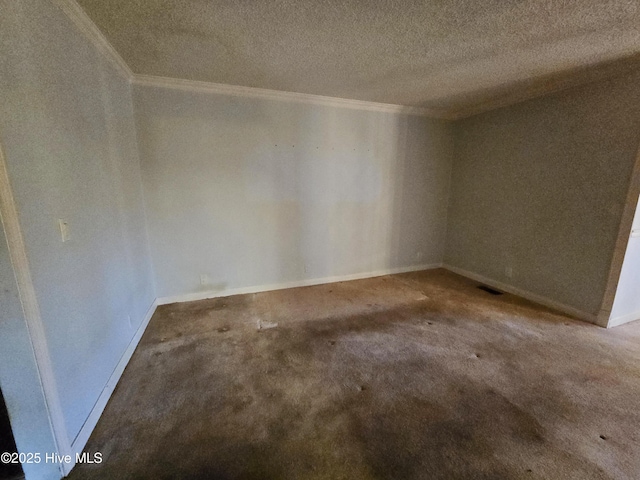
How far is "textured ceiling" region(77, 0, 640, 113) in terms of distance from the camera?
1568 millimetres

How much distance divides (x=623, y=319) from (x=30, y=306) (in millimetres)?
4497

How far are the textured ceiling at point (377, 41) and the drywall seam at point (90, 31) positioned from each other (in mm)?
48

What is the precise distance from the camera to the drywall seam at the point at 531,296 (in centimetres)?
269

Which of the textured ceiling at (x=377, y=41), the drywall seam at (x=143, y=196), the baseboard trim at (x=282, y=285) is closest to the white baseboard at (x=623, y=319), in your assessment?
the baseboard trim at (x=282, y=285)

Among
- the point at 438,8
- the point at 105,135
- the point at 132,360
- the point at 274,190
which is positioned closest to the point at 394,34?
the point at 438,8

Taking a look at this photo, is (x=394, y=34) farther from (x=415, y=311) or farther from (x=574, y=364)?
(x=574, y=364)

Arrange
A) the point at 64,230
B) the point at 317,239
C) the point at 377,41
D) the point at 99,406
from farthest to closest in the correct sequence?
the point at 317,239, the point at 377,41, the point at 99,406, the point at 64,230

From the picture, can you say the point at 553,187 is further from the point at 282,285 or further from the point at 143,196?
the point at 143,196

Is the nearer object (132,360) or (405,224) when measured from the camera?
(132,360)

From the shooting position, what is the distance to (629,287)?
8.30ft

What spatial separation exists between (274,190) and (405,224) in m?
2.09

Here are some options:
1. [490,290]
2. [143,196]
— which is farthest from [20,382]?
[490,290]

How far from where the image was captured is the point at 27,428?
1.15m

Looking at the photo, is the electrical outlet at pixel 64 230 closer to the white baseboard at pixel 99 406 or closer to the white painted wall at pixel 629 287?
the white baseboard at pixel 99 406
